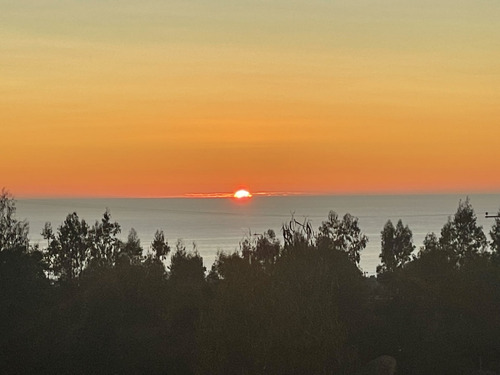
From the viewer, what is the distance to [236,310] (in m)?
34.1

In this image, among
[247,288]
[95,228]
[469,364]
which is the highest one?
[95,228]

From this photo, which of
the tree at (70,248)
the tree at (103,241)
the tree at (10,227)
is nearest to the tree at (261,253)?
the tree at (10,227)

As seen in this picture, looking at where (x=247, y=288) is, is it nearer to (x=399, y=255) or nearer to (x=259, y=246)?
(x=259, y=246)

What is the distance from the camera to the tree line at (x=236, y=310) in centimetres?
3422

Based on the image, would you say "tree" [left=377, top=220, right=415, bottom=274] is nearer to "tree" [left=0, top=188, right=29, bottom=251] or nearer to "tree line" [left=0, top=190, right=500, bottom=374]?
"tree line" [left=0, top=190, right=500, bottom=374]

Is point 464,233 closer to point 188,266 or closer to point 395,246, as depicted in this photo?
point 395,246

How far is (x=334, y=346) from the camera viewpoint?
32.0 meters

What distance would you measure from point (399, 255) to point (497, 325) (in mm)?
38181

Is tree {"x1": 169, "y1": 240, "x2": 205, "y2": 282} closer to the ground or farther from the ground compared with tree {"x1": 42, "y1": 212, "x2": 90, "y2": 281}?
closer to the ground

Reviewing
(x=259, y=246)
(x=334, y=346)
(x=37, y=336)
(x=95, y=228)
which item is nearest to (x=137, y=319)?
(x=37, y=336)

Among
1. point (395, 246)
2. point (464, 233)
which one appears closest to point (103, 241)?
point (395, 246)

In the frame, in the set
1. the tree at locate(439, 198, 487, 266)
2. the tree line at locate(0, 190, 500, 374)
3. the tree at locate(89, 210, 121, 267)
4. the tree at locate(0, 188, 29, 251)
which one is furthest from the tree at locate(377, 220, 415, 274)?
the tree at locate(0, 188, 29, 251)

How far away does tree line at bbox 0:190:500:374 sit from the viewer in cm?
3422

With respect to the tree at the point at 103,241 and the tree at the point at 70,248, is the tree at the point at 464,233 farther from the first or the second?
the tree at the point at 70,248
